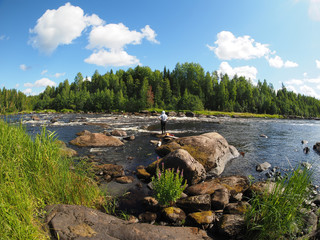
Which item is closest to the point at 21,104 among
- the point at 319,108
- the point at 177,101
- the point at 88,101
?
the point at 177,101

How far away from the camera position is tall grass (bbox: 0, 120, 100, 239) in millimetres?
3661

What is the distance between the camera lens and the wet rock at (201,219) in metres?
5.75

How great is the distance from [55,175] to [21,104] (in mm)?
3781

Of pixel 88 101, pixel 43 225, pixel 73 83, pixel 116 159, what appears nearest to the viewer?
pixel 43 225

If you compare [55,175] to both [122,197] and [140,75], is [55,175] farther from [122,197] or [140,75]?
[140,75]

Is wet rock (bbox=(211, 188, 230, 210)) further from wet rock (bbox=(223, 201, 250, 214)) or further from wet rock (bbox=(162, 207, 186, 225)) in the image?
wet rock (bbox=(162, 207, 186, 225))

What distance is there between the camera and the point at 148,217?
20.4ft

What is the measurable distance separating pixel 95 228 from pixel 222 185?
5967 mm

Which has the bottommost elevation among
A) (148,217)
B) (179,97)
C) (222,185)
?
(148,217)

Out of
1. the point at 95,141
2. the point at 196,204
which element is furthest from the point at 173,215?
the point at 95,141

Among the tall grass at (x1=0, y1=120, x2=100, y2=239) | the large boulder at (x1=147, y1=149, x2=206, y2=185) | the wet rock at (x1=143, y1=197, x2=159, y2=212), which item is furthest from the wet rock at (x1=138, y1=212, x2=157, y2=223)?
the large boulder at (x1=147, y1=149, x2=206, y2=185)

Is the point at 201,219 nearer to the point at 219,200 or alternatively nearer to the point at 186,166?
the point at 219,200

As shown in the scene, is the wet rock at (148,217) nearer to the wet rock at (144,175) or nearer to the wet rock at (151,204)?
the wet rock at (151,204)

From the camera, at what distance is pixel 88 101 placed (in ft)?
342
